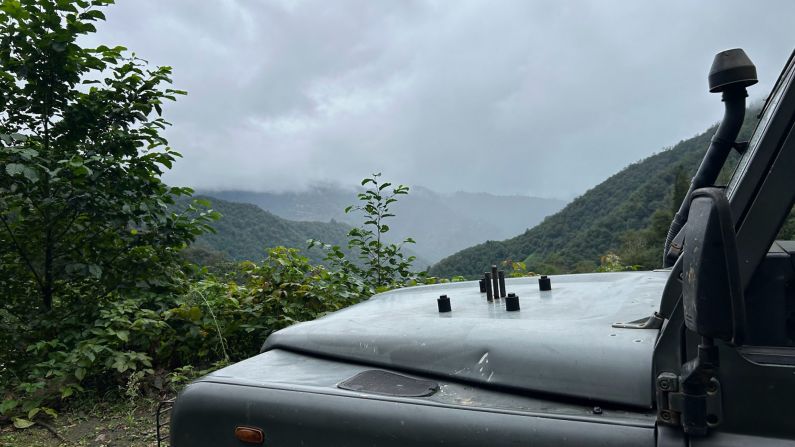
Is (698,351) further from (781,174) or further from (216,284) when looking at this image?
(216,284)

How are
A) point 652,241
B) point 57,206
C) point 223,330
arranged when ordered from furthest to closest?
point 223,330 < point 57,206 < point 652,241

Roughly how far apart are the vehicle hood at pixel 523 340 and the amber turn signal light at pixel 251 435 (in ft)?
1.35

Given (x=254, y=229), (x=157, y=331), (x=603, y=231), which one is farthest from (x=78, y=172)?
(x=254, y=229)

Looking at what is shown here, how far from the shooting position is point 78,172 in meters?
4.27

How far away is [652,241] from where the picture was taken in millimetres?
4168

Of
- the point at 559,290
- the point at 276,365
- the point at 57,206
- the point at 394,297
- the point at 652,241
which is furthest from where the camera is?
the point at 57,206

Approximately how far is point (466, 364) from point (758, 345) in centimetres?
73

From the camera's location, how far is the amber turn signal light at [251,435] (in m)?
1.55

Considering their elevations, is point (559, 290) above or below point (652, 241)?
below

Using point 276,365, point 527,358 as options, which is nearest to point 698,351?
point 527,358

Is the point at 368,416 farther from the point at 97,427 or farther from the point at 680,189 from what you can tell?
the point at 97,427

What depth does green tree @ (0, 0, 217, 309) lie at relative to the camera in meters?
4.48

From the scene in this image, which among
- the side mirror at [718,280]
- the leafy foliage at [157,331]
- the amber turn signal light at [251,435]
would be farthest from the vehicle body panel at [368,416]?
the leafy foliage at [157,331]

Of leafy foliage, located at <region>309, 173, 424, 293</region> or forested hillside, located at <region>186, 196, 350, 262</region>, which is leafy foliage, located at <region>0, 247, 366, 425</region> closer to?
leafy foliage, located at <region>309, 173, 424, 293</region>
